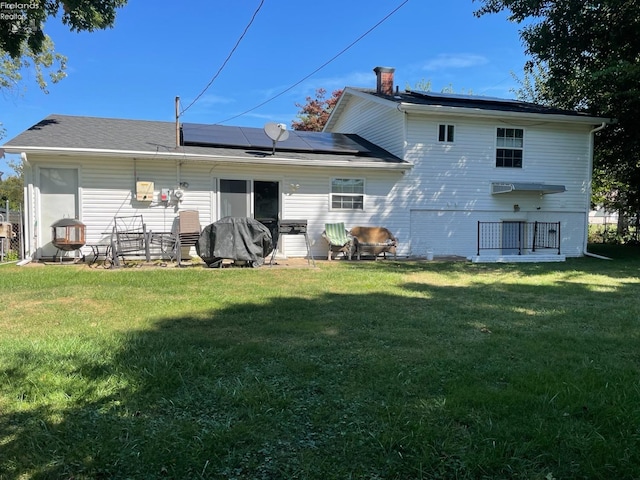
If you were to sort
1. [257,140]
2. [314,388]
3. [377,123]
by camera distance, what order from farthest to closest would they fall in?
[377,123] → [257,140] → [314,388]

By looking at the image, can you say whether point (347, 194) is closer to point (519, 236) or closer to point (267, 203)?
point (267, 203)

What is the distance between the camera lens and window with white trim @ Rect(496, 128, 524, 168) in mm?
12641

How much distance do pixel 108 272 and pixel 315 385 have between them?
6.18 m

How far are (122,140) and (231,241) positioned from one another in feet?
13.8

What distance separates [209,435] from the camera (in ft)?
7.38

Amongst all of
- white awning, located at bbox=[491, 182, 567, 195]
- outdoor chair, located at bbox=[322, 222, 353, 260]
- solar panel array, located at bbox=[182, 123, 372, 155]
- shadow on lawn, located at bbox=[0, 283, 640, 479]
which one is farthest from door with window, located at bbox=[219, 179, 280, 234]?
shadow on lawn, located at bbox=[0, 283, 640, 479]

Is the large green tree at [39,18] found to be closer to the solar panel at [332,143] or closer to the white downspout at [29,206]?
the white downspout at [29,206]

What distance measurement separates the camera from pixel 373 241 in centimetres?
1170

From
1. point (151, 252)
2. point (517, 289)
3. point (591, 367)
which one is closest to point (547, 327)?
point (591, 367)

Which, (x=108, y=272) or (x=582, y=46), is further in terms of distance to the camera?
(x=582, y=46)

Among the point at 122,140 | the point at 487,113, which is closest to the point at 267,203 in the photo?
the point at 122,140

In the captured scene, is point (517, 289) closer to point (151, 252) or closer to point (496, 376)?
point (496, 376)

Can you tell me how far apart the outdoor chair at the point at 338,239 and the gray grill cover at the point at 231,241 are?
2.58 m

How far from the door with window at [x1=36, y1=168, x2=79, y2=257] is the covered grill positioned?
0.57 m
